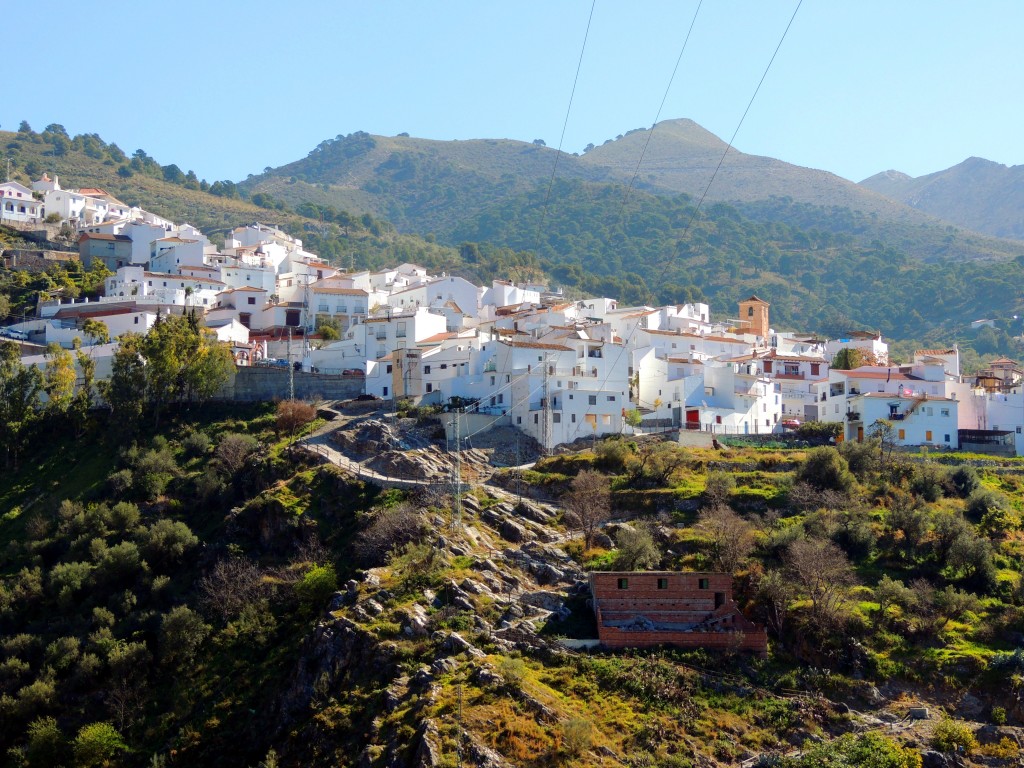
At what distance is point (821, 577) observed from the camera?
4259 centimetres

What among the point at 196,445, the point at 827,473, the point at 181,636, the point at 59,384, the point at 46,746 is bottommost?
the point at 46,746

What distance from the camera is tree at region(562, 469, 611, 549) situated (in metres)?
47.7

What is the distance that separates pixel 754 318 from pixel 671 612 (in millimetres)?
49203

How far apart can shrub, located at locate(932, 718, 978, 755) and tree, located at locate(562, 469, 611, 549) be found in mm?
14201

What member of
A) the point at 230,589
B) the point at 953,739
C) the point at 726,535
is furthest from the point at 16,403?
the point at 953,739

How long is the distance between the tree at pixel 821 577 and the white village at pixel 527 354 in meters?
14.5

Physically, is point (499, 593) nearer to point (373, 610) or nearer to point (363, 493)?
point (373, 610)

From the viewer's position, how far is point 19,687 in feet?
153

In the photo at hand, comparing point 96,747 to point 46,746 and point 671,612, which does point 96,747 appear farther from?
point 671,612

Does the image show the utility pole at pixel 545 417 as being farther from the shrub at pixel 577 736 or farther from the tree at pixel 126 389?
the shrub at pixel 577 736

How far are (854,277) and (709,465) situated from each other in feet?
383

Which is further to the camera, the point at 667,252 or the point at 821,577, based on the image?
the point at 667,252

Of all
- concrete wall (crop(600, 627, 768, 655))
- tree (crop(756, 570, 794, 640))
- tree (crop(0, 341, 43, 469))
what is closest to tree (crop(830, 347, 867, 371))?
tree (crop(756, 570, 794, 640))

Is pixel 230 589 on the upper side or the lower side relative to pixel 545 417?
lower
